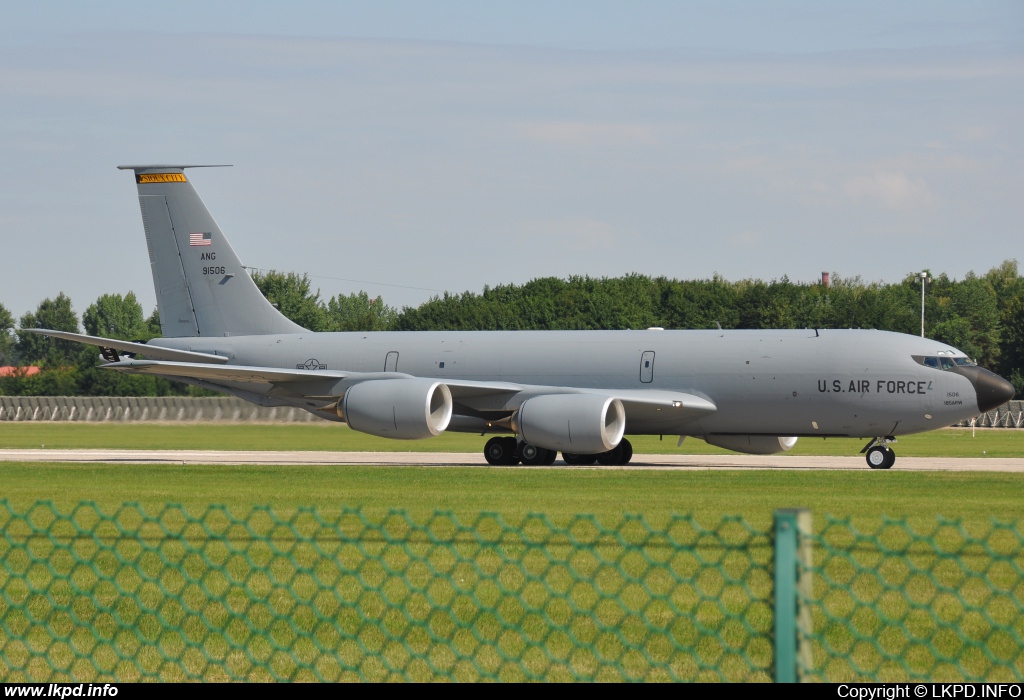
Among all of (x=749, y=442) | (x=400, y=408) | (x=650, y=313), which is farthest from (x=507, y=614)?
(x=650, y=313)

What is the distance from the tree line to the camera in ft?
282

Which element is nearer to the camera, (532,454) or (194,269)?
(532,454)

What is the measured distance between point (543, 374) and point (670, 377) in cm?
335

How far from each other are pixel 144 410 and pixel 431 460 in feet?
114

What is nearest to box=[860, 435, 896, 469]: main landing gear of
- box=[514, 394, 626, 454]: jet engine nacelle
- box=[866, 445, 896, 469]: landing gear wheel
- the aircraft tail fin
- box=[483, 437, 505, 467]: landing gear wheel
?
box=[866, 445, 896, 469]: landing gear wheel

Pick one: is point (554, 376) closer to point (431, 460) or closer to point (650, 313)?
point (431, 460)

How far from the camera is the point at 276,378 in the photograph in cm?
3534

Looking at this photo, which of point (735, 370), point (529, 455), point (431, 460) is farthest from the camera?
point (431, 460)

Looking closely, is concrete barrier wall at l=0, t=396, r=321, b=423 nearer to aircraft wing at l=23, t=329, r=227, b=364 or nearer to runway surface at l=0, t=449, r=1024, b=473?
runway surface at l=0, t=449, r=1024, b=473

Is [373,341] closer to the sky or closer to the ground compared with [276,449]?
closer to the sky

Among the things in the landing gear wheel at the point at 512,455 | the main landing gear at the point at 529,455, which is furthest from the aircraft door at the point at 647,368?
the landing gear wheel at the point at 512,455

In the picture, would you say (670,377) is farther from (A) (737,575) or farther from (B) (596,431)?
(A) (737,575)

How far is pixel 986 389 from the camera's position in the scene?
1233 inches

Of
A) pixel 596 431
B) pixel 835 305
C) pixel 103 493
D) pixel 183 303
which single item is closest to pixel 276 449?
pixel 183 303
